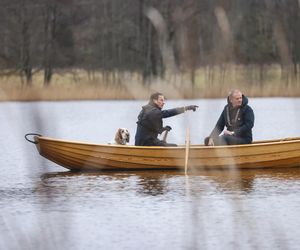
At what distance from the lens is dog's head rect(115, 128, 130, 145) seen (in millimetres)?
13453

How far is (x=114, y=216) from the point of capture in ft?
28.8

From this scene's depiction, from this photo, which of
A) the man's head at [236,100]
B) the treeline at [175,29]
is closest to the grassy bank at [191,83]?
the treeline at [175,29]

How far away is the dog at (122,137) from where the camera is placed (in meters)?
13.5

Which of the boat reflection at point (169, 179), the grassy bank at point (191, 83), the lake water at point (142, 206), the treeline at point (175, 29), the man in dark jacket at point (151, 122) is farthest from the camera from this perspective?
the man in dark jacket at point (151, 122)

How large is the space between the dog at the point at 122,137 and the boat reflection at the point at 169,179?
47 centimetres

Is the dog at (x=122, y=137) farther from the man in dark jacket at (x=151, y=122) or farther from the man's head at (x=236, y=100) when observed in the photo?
the man's head at (x=236, y=100)

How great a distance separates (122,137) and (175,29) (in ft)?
36.7

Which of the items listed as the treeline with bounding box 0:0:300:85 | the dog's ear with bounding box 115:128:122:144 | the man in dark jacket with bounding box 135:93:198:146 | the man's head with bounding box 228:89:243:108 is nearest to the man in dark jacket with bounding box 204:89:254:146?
the man's head with bounding box 228:89:243:108

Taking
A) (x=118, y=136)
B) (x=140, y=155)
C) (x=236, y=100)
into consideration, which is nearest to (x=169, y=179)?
(x=140, y=155)

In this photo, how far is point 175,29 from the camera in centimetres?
234

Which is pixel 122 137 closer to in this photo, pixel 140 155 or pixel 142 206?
pixel 140 155

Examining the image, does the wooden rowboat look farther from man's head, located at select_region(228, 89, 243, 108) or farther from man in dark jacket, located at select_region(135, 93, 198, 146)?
man's head, located at select_region(228, 89, 243, 108)

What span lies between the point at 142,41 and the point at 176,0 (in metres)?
1.72

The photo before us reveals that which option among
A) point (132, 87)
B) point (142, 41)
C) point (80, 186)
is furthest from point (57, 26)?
point (80, 186)
